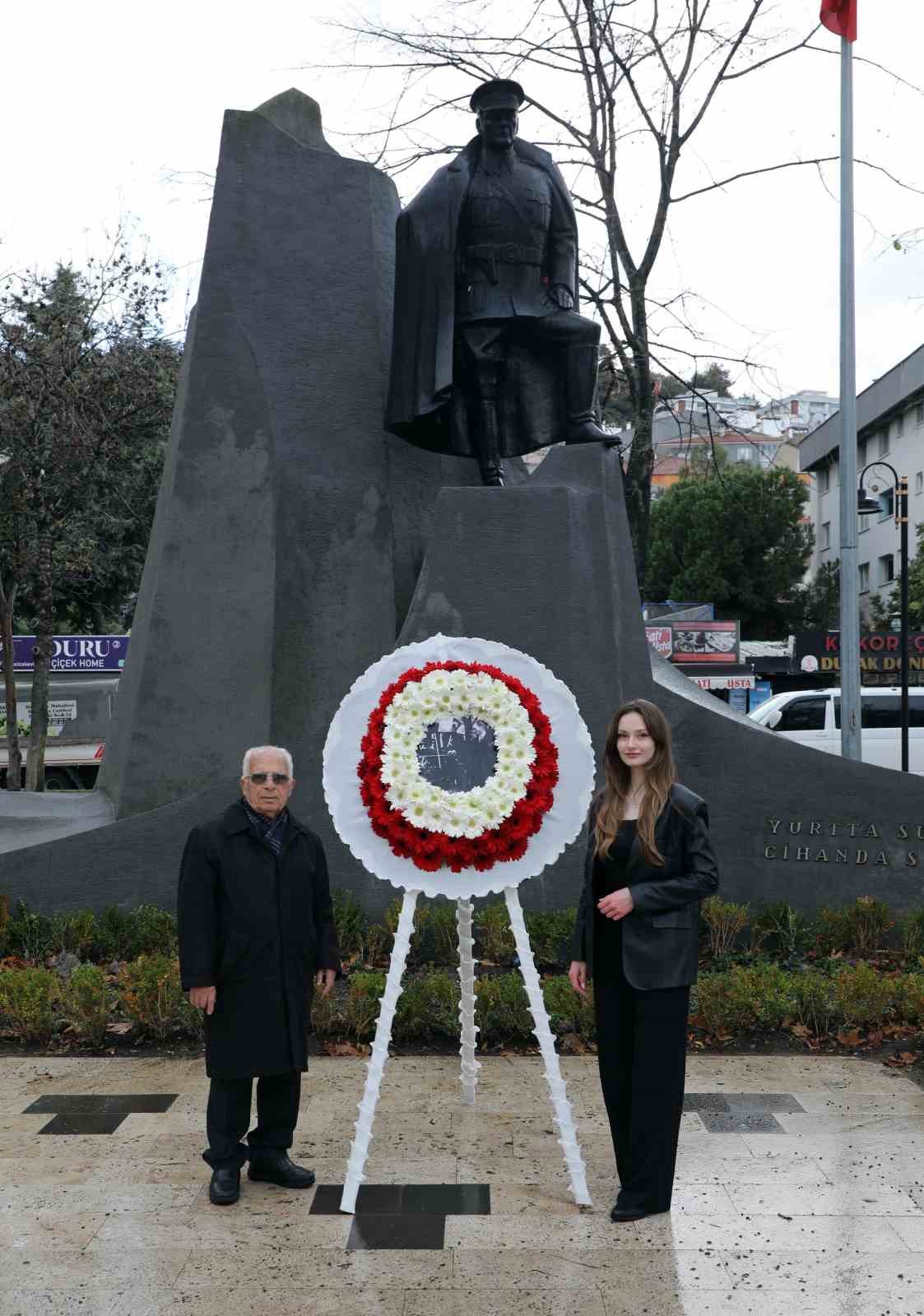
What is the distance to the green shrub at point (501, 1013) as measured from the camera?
7.50 m

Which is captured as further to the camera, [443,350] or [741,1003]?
[443,350]

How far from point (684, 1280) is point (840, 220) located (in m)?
14.2

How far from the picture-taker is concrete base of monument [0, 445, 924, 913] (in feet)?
31.8

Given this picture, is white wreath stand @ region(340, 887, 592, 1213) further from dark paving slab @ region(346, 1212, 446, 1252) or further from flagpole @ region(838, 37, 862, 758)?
flagpole @ region(838, 37, 862, 758)

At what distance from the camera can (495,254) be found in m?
10.1

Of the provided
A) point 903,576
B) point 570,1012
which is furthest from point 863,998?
point 903,576

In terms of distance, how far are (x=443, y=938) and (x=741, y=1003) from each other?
7.12 ft

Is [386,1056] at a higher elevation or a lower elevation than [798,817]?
lower

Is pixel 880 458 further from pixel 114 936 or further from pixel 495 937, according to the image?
pixel 114 936

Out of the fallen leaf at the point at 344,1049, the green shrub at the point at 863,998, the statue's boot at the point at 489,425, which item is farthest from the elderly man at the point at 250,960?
the statue's boot at the point at 489,425

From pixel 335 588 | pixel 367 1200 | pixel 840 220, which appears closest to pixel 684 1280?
pixel 367 1200

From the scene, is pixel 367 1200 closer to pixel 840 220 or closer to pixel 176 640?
pixel 176 640

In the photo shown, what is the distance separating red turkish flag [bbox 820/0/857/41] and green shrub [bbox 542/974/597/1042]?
1285 cm

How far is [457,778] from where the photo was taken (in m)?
5.62
